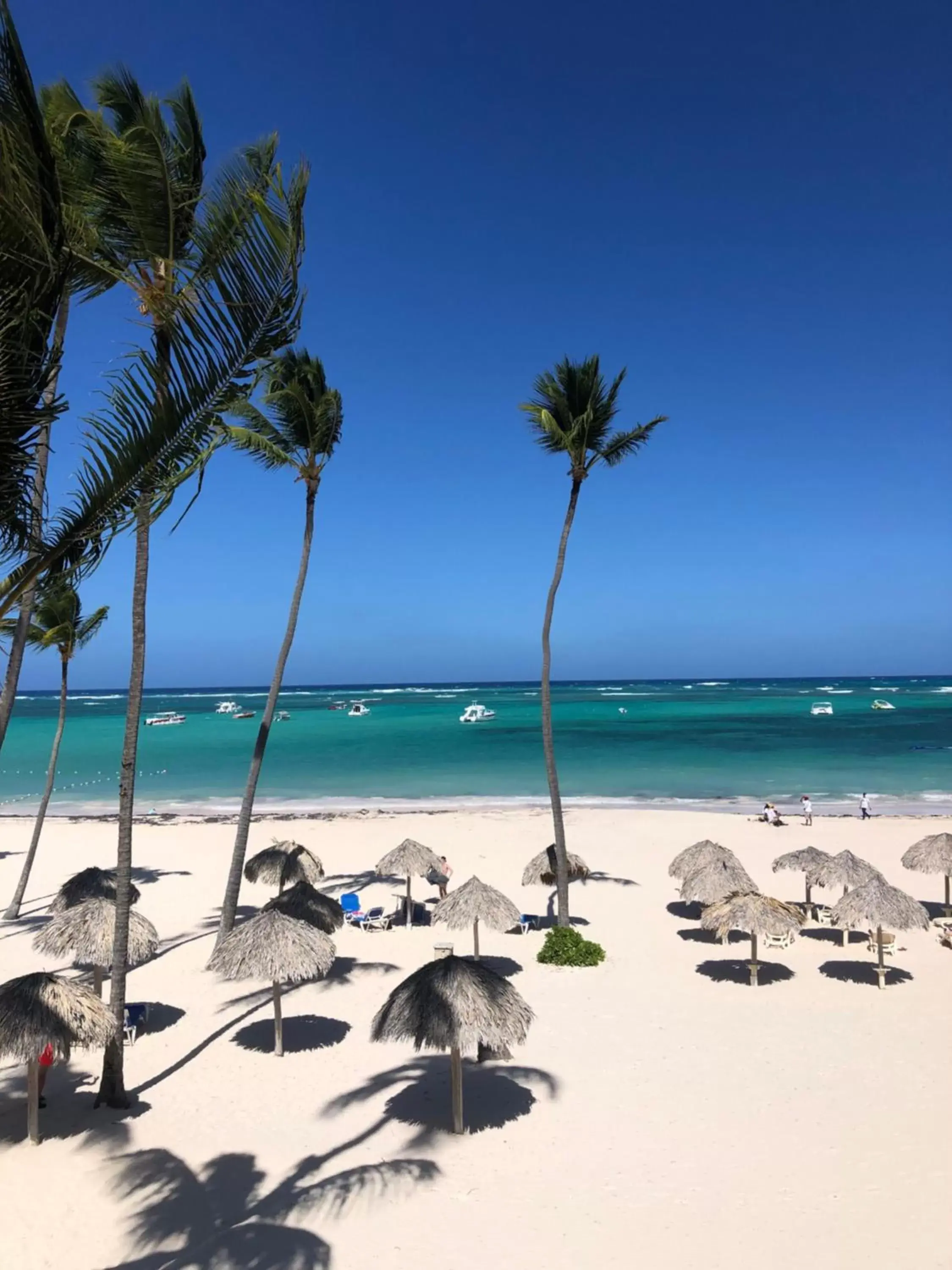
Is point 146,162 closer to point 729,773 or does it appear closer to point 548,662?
point 548,662

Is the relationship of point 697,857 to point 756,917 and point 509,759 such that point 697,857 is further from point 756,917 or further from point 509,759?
point 509,759

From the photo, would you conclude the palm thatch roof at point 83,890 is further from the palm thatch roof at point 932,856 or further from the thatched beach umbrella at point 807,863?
the palm thatch roof at point 932,856

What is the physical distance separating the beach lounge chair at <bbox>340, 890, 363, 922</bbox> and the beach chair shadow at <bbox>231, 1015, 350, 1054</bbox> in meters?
4.44

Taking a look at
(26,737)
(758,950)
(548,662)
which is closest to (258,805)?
(548,662)

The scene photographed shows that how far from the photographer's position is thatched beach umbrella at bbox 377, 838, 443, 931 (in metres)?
15.2

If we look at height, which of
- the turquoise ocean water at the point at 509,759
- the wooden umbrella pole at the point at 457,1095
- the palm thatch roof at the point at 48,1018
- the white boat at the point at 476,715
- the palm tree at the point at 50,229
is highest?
the palm tree at the point at 50,229

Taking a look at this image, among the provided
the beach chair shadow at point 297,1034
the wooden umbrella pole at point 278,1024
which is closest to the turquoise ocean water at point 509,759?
the beach chair shadow at point 297,1034

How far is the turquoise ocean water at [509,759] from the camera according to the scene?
3625 centimetres

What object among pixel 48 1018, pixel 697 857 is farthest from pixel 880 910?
pixel 48 1018

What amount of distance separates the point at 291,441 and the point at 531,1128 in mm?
10730

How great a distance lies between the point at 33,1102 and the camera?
7.63 m

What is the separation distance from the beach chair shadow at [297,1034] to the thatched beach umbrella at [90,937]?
1.66 meters

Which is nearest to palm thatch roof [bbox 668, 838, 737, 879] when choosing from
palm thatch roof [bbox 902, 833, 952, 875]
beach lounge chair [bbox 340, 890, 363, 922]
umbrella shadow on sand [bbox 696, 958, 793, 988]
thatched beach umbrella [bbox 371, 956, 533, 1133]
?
umbrella shadow on sand [bbox 696, 958, 793, 988]

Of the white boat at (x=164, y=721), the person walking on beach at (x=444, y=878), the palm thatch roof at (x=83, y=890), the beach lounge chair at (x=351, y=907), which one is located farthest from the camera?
the white boat at (x=164, y=721)
